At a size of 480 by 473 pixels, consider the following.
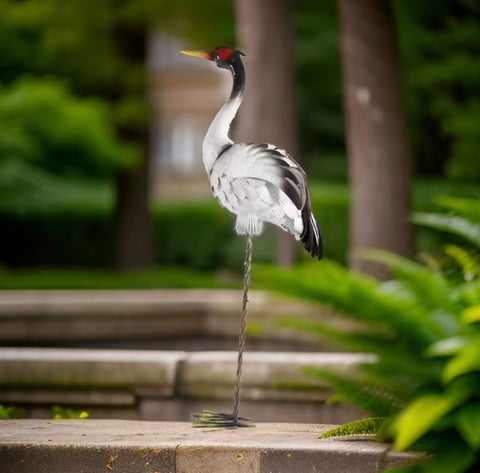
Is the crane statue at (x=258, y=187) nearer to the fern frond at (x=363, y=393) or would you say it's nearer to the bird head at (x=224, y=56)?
the bird head at (x=224, y=56)

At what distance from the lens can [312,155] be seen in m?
32.1

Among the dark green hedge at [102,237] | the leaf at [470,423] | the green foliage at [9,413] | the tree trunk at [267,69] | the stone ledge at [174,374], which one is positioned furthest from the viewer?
the dark green hedge at [102,237]

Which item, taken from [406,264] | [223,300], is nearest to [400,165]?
[223,300]

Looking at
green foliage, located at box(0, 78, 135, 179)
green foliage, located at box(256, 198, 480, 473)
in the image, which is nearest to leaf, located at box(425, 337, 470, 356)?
green foliage, located at box(256, 198, 480, 473)

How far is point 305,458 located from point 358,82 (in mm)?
7821

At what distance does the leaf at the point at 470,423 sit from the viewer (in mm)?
3341

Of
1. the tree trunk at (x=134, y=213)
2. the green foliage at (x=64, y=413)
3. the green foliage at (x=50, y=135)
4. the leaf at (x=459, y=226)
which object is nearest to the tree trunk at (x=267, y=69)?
the green foliage at (x=50, y=135)

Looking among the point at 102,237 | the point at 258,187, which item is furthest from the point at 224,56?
the point at 102,237

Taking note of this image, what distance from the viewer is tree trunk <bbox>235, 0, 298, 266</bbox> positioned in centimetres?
1398

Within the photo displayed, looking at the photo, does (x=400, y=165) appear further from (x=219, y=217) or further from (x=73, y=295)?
(x=219, y=217)

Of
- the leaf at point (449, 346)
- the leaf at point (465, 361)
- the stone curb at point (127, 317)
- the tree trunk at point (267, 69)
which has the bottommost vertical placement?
the leaf at point (465, 361)

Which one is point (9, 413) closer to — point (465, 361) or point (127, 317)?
point (465, 361)

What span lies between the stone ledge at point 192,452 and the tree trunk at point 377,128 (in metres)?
6.80

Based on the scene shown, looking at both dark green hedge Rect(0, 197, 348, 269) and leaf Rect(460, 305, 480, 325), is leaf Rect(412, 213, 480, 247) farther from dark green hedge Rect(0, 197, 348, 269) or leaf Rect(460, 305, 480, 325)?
dark green hedge Rect(0, 197, 348, 269)
